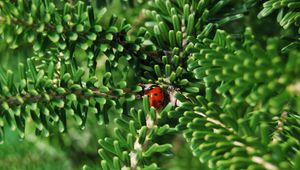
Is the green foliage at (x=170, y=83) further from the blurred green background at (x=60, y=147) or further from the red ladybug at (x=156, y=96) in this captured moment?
the blurred green background at (x=60, y=147)

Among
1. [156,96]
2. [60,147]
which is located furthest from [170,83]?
[60,147]

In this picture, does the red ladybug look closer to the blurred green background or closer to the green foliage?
the green foliage

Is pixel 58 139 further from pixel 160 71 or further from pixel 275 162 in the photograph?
pixel 275 162

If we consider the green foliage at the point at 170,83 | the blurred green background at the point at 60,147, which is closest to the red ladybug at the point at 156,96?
the green foliage at the point at 170,83

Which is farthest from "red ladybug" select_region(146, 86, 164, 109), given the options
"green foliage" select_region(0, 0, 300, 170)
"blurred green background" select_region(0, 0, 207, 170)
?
"blurred green background" select_region(0, 0, 207, 170)

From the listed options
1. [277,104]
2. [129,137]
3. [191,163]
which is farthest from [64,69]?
[191,163]
